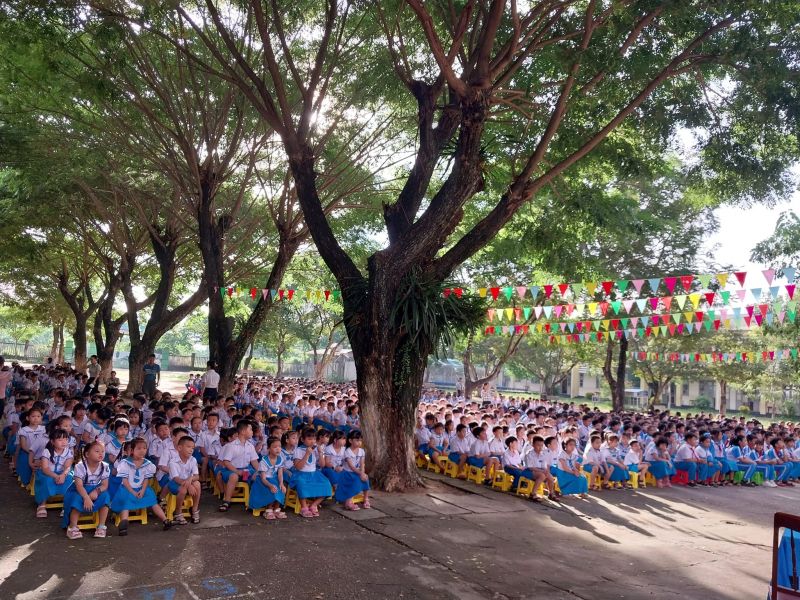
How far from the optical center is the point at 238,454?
801cm

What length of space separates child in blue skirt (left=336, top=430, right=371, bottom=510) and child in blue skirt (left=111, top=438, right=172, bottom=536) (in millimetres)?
2163

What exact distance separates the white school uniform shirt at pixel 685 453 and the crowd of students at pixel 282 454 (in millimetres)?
19

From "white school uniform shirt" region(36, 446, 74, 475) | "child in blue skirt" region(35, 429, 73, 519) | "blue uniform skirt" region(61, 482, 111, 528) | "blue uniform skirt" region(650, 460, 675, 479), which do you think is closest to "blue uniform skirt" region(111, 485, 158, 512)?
"blue uniform skirt" region(61, 482, 111, 528)

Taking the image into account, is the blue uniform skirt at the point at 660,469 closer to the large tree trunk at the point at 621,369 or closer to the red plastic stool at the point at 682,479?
the red plastic stool at the point at 682,479

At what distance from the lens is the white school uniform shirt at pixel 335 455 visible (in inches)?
329

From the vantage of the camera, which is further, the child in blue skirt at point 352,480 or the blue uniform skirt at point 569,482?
the blue uniform skirt at point 569,482

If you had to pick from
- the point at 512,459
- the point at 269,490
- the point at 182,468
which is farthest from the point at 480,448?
the point at 182,468

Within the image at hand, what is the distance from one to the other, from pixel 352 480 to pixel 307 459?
69 centimetres

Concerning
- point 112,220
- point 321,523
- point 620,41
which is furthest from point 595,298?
point 321,523

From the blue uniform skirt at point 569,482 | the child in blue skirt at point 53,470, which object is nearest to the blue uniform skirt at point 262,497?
the child in blue skirt at point 53,470

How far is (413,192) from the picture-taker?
9750 millimetres

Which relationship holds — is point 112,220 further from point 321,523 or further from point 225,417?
point 321,523

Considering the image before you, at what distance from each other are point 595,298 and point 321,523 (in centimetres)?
1574

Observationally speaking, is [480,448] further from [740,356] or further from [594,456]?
[740,356]
